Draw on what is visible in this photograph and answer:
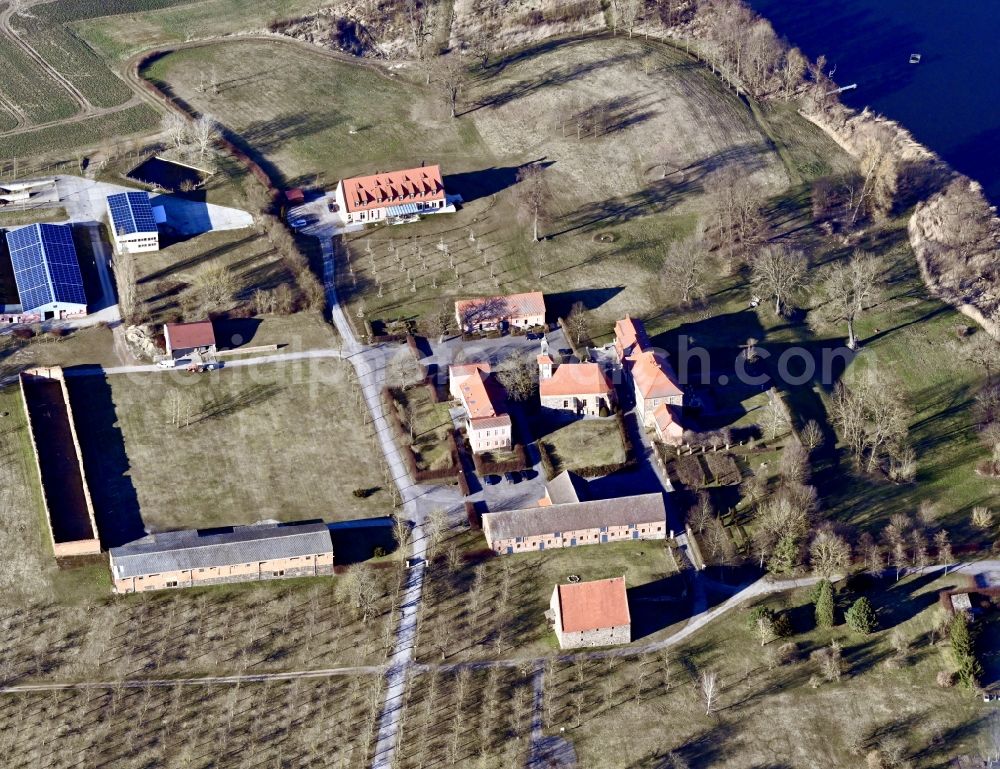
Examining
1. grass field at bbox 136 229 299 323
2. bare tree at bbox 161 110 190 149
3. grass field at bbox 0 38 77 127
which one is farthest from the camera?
grass field at bbox 0 38 77 127

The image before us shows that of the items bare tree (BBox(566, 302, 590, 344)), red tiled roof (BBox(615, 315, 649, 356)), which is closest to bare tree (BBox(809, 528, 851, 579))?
red tiled roof (BBox(615, 315, 649, 356))

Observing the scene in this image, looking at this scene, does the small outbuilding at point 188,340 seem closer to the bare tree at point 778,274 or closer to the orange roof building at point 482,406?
the orange roof building at point 482,406

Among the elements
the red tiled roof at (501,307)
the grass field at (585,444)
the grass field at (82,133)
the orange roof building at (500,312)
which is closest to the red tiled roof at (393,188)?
the red tiled roof at (501,307)

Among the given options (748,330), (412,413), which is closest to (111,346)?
(412,413)

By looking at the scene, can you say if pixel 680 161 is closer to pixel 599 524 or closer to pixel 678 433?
pixel 678 433

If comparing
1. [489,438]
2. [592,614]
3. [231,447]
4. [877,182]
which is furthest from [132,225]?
[877,182]

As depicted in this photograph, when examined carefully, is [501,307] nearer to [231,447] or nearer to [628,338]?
[628,338]

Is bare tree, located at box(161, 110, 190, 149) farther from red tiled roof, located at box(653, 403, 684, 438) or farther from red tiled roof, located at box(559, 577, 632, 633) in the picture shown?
red tiled roof, located at box(559, 577, 632, 633)
